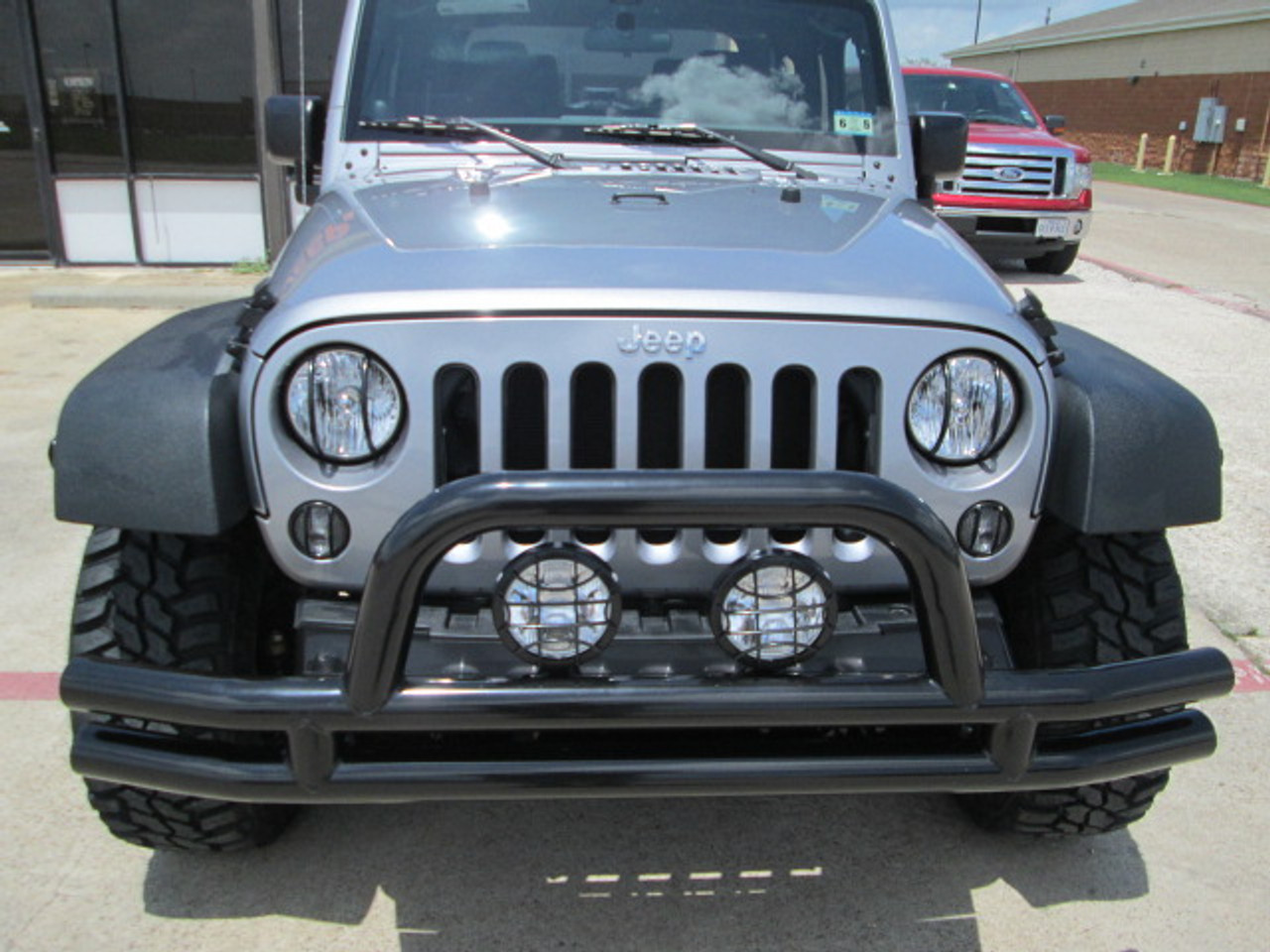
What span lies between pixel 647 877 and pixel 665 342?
3.92 ft

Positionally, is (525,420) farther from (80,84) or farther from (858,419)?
(80,84)

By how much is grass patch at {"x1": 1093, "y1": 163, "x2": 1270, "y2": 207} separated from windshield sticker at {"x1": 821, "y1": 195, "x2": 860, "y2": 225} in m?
21.6

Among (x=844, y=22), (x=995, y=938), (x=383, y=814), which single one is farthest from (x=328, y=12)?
(x=995, y=938)

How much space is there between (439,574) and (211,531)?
378 mm

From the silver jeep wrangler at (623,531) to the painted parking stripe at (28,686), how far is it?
39.2 inches

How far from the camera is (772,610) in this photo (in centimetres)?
176

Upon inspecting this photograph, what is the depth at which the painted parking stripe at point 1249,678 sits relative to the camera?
3.24 m

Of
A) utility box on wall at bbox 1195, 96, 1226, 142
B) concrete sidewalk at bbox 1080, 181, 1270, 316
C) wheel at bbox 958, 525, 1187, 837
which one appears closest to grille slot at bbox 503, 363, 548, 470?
wheel at bbox 958, 525, 1187, 837

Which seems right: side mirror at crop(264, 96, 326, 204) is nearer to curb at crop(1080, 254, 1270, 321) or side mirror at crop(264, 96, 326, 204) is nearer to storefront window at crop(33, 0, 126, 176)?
storefront window at crop(33, 0, 126, 176)

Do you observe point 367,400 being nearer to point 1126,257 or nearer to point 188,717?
point 188,717

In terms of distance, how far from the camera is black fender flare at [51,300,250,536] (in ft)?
6.16

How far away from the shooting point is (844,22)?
320 cm

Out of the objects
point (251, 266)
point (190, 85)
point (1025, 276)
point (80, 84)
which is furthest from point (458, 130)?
point (1025, 276)

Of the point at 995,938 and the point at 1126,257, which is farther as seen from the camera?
the point at 1126,257
